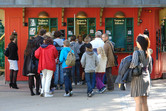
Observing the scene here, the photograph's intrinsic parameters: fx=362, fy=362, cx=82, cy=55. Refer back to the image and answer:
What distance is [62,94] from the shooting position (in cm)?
1203

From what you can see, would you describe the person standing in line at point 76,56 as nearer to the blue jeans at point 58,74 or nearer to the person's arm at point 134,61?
the blue jeans at point 58,74

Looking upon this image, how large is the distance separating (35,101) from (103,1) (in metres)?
5.88

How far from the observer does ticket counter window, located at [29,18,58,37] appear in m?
15.6

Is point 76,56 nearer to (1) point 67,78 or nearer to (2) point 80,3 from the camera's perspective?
(2) point 80,3

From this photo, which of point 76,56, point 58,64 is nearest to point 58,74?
point 58,64

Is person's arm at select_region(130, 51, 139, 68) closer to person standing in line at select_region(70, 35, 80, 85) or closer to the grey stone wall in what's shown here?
person standing in line at select_region(70, 35, 80, 85)

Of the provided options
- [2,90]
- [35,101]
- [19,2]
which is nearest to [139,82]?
[35,101]

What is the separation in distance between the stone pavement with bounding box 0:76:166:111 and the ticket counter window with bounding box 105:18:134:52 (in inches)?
128

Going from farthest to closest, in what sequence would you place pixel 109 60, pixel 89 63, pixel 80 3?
pixel 80 3, pixel 109 60, pixel 89 63

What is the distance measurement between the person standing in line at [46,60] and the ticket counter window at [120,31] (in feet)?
16.0

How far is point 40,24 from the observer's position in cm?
1570

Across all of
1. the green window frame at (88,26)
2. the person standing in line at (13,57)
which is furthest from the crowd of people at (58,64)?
the green window frame at (88,26)

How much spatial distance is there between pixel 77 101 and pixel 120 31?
599cm

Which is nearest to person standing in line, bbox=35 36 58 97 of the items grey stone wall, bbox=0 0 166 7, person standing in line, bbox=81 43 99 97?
person standing in line, bbox=81 43 99 97
